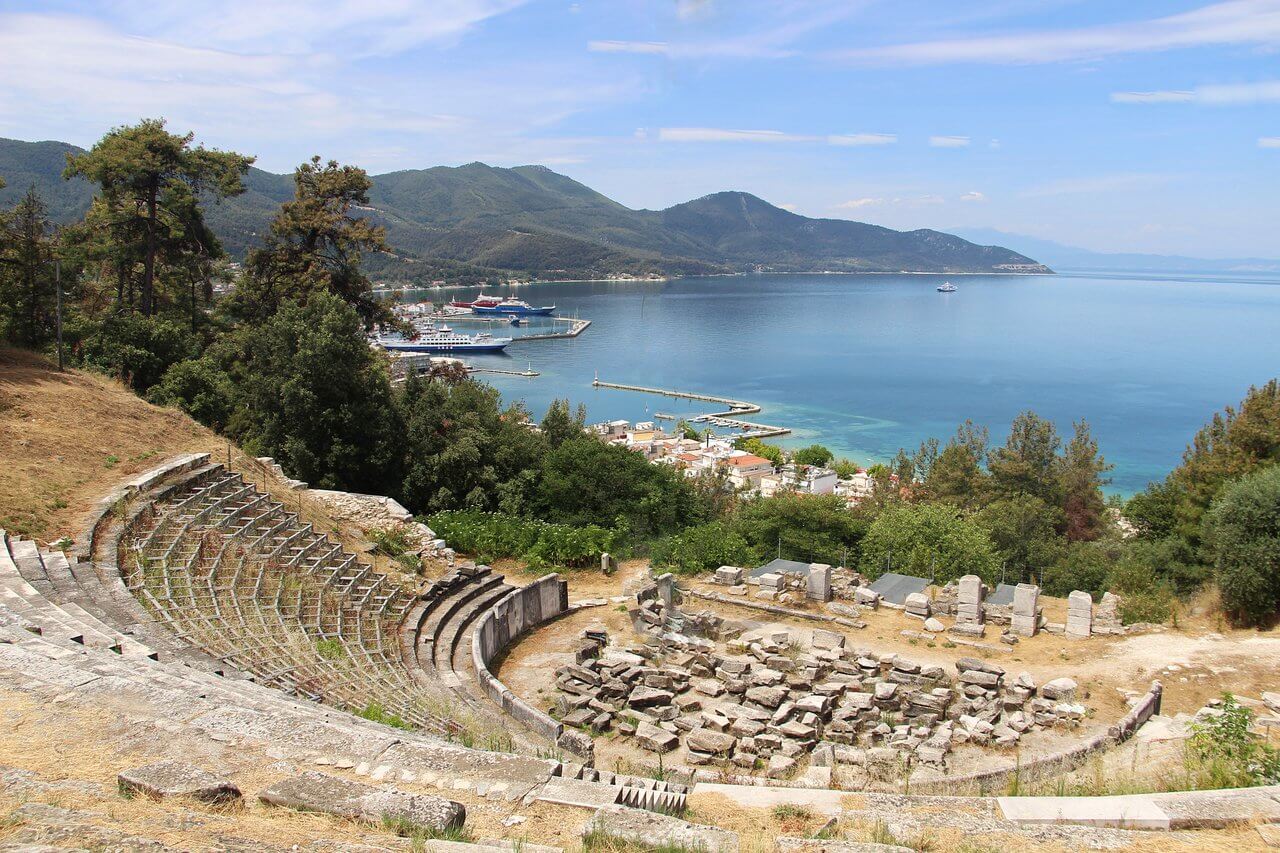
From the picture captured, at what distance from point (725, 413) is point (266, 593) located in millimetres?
71290

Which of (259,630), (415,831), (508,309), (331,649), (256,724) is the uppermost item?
(508,309)

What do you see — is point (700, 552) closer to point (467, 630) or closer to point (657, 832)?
point (467, 630)

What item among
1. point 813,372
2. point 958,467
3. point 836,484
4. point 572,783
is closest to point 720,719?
point 572,783

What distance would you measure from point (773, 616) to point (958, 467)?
24424 mm

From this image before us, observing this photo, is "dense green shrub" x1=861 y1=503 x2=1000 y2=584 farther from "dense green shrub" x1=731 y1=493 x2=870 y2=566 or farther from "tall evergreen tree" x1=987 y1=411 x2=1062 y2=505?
"tall evergreen tree" x1=987 y1=411 x2=1062 y2=505

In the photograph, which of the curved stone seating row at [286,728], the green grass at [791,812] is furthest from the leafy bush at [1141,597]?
the curved stone seating row at [286,728]

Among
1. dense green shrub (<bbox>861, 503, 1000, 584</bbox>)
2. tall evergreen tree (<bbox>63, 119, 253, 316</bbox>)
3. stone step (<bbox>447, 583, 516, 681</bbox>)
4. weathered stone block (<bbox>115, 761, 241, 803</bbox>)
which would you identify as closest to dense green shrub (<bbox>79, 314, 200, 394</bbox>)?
tall evergreen tree (<bbox>63, 119, 253, 316</bbox>)

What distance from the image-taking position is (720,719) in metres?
12.8

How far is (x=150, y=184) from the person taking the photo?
1129 inches

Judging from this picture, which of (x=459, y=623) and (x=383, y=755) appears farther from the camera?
(x=459, y=623)

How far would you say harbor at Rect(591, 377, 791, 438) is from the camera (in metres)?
76.7

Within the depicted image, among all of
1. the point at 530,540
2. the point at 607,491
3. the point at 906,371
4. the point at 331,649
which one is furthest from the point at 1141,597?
the point at 906,371

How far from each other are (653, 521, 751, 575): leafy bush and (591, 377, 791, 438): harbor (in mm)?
50563

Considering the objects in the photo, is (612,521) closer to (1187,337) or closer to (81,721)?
(81,721)
